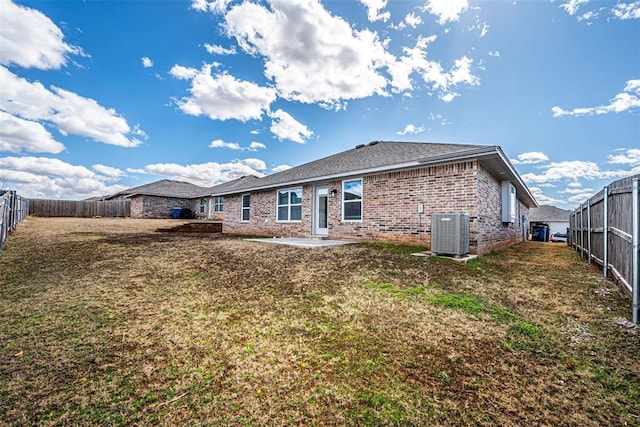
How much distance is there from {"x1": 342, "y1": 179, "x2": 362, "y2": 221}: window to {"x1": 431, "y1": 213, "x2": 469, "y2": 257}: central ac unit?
3416 mm

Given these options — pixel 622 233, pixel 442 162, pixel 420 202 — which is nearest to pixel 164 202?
pixel 420 202

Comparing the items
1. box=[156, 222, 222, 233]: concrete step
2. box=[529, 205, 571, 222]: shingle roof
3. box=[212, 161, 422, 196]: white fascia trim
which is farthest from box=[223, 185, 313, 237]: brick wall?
box=[529, 205, 571, 222]: shingle roof

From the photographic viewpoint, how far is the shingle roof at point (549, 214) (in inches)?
1428

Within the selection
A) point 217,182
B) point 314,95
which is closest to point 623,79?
point 314,95

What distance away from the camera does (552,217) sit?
37.2m

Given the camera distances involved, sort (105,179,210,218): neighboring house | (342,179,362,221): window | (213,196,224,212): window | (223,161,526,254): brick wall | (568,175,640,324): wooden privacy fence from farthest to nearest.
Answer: (105,179,210,218): neighboring house < (213,196,224,212): window < (342,179,362,221): window < (223,161,526,254): brick wall < (568,175,640,324): wooden privacy fence

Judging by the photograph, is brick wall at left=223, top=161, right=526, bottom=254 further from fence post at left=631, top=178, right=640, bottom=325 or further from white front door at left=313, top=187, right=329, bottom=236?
fence post at left=631, top=178, right=640, bottom=325

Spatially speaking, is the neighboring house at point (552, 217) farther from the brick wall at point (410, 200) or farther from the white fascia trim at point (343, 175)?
the white fascia trim at point (343, 175)

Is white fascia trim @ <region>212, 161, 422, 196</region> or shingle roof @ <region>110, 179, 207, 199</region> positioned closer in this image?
white fascia trim @ <region>212, 161, 422, 196</region>

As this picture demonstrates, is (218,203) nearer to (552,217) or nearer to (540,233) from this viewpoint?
(540,233)

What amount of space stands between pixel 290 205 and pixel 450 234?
7.64 metres

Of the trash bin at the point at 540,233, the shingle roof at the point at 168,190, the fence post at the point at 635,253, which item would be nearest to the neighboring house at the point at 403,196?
the fence post at the point at 635,253

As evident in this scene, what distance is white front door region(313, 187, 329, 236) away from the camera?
11312 millimetres

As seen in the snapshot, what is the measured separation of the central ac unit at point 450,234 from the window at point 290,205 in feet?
21.5
